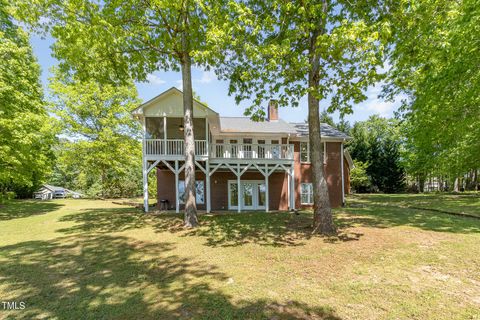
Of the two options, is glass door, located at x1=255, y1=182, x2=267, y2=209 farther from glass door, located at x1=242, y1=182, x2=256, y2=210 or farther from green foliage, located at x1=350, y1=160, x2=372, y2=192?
green foliage, located at x1=350, y1=160, x2=372, y2=192

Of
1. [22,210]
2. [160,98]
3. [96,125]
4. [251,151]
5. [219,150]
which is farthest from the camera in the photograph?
[96,125]

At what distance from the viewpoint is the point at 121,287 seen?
15.7ft

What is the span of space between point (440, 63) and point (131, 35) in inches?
480

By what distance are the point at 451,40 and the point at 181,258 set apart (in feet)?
39.5

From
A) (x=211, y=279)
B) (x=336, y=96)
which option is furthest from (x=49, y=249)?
(x=336, y=96)

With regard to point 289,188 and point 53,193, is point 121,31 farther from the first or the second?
point 53,193

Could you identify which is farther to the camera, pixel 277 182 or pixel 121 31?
pixel 277 182

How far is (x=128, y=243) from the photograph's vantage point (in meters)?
8.08

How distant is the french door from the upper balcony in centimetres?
201

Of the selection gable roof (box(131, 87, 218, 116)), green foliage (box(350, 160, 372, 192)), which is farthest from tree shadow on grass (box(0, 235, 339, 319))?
green foliage (box(350, 160, 372, 192))

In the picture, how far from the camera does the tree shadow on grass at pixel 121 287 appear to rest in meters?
3.84

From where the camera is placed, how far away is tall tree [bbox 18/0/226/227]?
9031 mm

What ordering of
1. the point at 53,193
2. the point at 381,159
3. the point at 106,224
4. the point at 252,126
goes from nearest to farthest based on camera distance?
1. the point at 106,224
2. the point at 252,126
3. the point at 381,159
4. the point at 53,193

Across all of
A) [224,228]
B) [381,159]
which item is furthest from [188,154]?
[381,159]
